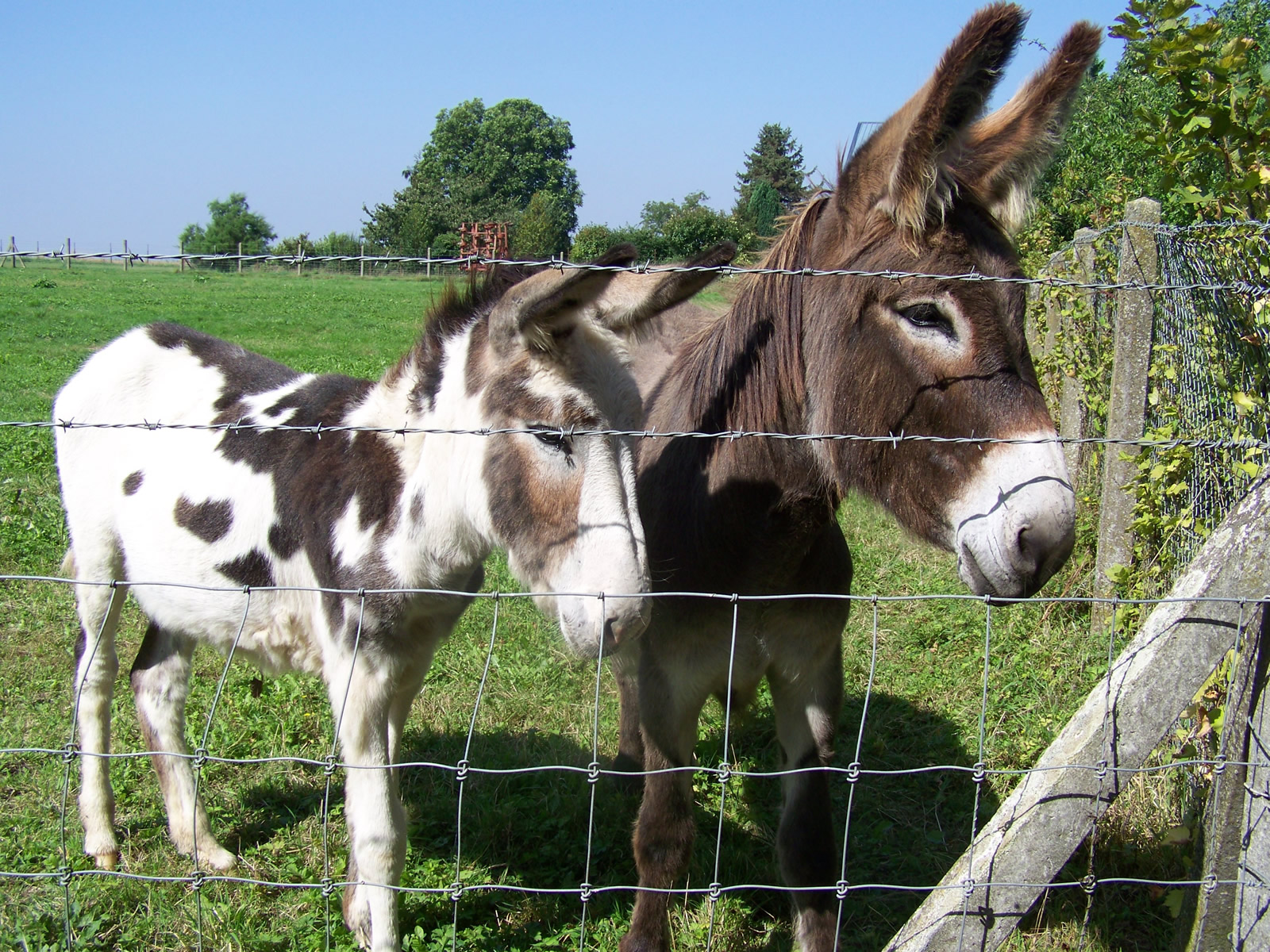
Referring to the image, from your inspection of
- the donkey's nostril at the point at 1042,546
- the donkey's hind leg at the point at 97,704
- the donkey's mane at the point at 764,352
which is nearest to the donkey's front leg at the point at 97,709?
the donkey's hind leg at the point at 97,704

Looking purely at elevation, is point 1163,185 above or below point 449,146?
below

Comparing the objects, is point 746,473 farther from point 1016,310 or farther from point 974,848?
point 974,848

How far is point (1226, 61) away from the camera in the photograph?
2529 mm

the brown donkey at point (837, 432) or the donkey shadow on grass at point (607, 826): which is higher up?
the brown donkey at point (837, 432)

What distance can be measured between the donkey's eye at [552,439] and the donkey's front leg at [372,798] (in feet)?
2.98

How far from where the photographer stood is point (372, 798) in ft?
8.63

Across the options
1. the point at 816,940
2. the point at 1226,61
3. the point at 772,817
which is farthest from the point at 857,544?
the point at 1226,61

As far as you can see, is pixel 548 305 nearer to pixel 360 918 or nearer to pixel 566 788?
pixel 360 918

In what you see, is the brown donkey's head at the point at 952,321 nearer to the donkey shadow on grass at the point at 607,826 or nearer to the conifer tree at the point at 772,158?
the donkey shadow on grass at the point at 607,826

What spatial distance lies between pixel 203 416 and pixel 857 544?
168 inches

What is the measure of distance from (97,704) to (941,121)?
3553mm

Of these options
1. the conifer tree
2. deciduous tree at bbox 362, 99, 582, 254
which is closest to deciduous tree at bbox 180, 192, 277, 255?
deciduous tree at bbox 362, 99, 582, 254

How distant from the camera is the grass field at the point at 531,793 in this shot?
2.99 m

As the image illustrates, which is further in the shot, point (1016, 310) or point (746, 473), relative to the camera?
point (746, 473)
